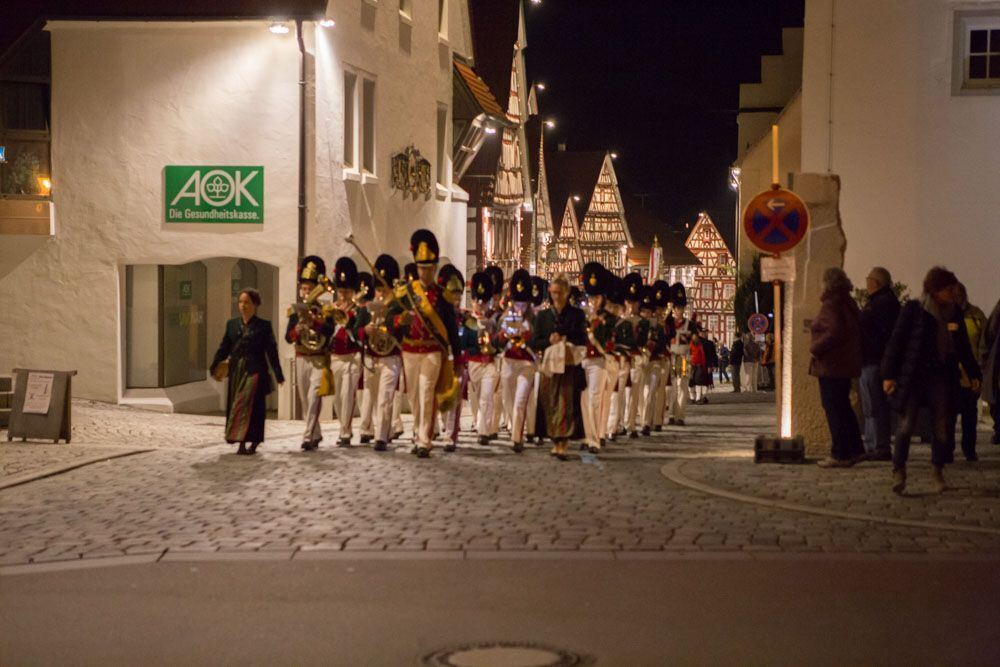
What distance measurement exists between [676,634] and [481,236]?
37652 mm

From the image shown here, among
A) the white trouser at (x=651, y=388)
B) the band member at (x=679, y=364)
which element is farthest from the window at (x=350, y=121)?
the white trouser at (x=651, y=388)

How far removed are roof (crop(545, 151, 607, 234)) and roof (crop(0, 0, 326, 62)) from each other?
184 feet

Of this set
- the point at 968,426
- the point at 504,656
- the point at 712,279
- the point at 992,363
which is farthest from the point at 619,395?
the point at 712,279

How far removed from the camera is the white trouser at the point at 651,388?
72.6ft

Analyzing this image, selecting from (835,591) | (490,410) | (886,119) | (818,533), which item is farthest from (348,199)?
(835,591)

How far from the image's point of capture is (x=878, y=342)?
15.7 metres

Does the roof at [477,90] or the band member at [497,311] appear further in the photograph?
the roof at [477,90]

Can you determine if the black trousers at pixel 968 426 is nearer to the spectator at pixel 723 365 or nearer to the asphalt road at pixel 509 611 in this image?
the asphalt road at pixel 509 611

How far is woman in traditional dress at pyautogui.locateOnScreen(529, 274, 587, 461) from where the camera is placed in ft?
54.2

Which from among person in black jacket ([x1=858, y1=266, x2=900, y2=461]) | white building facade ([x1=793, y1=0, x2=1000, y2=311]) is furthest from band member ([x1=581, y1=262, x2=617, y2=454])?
white building facade ([x1=793, y1=0, x2=1000, y2=311])

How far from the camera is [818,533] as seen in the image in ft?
35.0

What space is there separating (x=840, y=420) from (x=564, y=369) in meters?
3.15

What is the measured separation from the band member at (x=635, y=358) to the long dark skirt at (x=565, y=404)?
3.45 m

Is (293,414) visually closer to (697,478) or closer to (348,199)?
(348,199)
